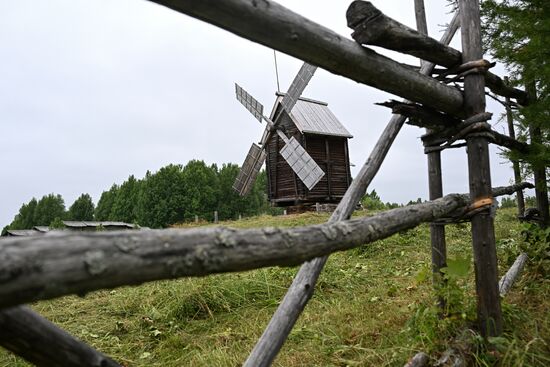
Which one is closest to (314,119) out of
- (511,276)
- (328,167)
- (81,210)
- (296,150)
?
(328,167)

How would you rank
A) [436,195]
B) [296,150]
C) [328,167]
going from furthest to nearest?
1. [328,167]
2. [296,150]
3. [436,195]

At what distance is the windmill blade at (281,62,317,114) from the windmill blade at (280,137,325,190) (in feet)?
5.59

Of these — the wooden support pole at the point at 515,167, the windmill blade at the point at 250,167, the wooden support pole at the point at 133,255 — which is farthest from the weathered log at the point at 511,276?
the windmill blade at the point at 250,167

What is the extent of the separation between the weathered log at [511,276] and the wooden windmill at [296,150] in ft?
40.3

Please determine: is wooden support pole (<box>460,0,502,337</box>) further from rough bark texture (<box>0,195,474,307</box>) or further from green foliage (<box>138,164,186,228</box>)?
green foliage (<box>138,164,186,228</box>)

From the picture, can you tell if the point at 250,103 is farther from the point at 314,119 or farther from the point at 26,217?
the point at 26,217

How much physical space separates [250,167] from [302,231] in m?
18.0

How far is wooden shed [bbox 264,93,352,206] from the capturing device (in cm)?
1770

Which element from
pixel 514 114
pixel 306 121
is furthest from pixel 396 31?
pixel 306 121

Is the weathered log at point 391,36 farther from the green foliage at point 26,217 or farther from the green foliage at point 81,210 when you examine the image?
the green foliage at point 26,217

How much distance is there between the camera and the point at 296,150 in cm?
1638

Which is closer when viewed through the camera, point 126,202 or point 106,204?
point 126,202

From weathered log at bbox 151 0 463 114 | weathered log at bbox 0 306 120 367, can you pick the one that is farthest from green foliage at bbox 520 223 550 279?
weathered log at bbox 0 306 120 367

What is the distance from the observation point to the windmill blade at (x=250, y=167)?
19.2m
